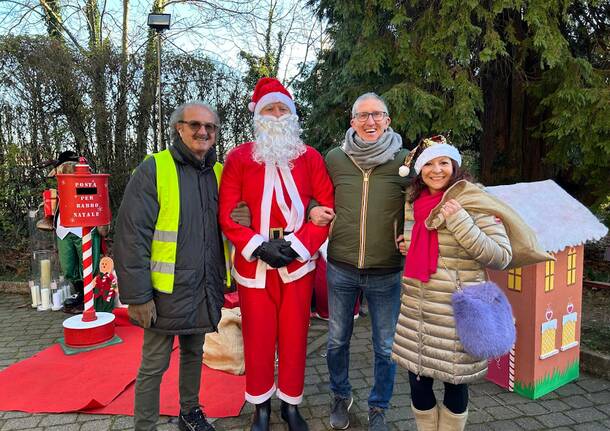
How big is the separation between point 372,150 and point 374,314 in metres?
1.02

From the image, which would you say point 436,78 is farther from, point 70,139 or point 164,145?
point 70,139

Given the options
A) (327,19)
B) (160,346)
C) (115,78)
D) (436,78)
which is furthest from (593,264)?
(115,78)

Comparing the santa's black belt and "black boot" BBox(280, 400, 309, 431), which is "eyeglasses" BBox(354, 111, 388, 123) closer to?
the santa's black belt

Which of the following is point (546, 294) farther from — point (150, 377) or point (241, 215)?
point (150, 377)

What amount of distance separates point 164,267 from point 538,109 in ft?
17.2

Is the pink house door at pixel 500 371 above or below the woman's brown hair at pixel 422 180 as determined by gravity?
below

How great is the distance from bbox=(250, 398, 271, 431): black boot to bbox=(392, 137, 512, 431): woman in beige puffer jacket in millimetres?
971

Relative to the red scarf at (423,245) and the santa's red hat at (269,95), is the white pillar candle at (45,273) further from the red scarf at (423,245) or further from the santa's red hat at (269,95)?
the red scarf at (423,245)

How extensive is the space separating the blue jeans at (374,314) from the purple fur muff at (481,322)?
64cm

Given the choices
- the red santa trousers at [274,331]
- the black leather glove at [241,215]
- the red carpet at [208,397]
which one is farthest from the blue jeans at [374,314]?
the red carpet at [208,397]

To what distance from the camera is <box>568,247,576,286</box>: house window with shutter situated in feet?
11.6

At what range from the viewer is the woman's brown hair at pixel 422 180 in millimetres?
2363

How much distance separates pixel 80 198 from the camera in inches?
177

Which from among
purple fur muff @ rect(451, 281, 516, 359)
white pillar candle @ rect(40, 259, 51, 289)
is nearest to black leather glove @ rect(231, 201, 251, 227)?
purple fur muff @ rect(451, 281, 516, 359)
